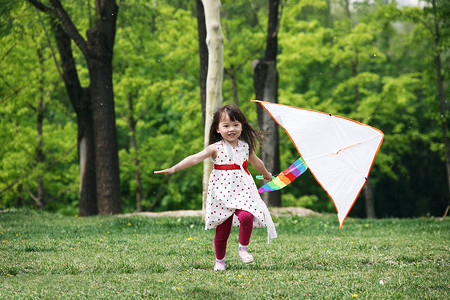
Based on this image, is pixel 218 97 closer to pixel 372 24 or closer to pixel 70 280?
pixel 70 280

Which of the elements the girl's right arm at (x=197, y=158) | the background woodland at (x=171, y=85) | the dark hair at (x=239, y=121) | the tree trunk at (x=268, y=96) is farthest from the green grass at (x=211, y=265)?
the background woodland at (x=171, y=85)

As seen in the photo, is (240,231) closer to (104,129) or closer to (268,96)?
(104,129)

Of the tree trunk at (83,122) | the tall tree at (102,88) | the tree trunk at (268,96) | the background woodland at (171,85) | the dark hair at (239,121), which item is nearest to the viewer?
the dark hair at (239,121)

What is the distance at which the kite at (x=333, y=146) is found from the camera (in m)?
5.51

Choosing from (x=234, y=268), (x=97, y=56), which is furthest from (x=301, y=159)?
(x=97, y=56)

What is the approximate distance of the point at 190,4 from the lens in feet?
73.4

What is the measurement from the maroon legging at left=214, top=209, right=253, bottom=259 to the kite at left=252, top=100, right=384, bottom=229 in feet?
2.66

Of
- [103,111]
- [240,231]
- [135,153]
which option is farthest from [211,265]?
[135,153]

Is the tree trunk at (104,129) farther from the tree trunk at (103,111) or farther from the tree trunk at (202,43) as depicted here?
the tree trunk at (202,43)

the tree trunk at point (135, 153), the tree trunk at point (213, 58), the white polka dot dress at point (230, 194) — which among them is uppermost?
the tree trunk at point (213, 58)

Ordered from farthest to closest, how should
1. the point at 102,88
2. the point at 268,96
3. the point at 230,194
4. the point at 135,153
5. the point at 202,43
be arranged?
the point at 135,153 → the point at 268,96 → the point at 102,88 → the point at 202,43 → the point at 230,194

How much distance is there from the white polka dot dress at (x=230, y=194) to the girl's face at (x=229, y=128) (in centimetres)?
10

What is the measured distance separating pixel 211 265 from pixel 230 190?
90cm

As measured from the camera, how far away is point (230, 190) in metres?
5.54
